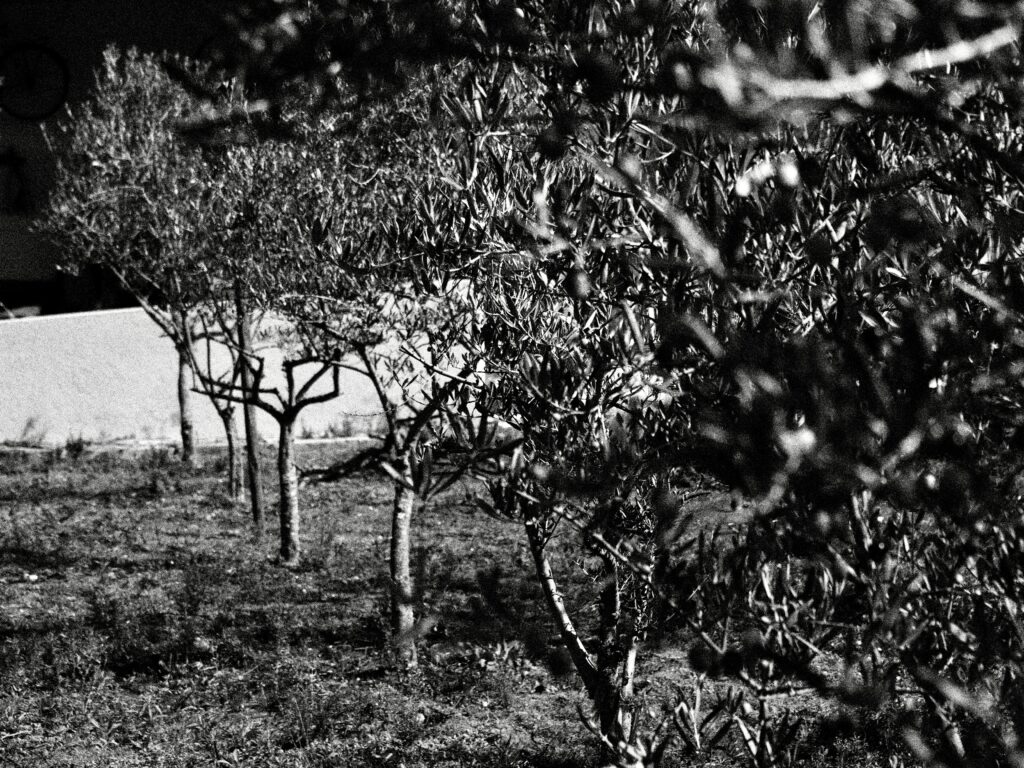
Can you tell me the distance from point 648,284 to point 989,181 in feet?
3.20

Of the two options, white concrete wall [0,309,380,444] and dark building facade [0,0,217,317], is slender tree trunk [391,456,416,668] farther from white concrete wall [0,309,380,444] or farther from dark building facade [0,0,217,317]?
dark building facade [0,0,217,317]

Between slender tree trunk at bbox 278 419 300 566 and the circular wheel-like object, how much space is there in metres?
12.8

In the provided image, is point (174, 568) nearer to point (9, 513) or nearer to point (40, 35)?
point (9, 513)

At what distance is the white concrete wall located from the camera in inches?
623

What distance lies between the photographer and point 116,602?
959 cm

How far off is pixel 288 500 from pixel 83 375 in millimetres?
6704

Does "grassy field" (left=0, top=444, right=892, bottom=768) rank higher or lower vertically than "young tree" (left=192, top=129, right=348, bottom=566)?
lower

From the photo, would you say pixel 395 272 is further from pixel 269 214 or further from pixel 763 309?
pixel 269 214

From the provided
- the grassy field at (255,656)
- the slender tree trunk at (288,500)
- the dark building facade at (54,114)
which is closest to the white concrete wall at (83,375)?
the grassy field at (255,656)

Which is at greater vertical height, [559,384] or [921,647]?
[559,384]

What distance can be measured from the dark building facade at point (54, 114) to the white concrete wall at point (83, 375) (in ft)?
13.5

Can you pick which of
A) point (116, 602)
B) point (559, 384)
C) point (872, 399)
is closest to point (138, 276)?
point (116, 602)

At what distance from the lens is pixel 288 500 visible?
10.5 metres

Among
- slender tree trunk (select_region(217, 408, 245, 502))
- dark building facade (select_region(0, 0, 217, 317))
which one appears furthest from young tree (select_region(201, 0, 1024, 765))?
dark building facade (select_region(0, 0, 217, 317))
